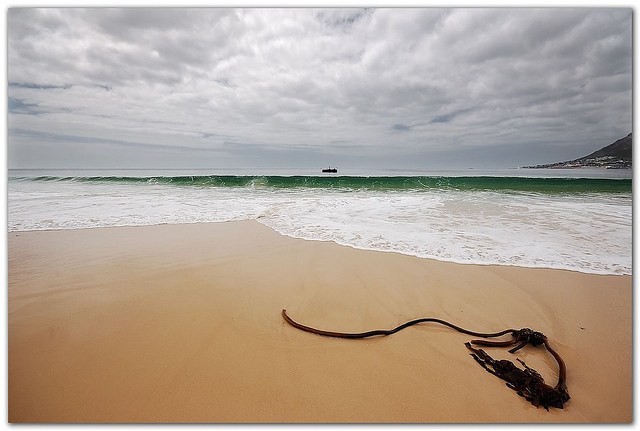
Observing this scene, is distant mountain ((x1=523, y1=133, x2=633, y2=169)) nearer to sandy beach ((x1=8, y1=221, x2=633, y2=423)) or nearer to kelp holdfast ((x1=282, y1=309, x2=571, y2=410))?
sandy beach ((x1=8, y1=221, x2=633, y2=423))

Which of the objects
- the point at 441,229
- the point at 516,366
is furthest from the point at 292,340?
the point at 441,229

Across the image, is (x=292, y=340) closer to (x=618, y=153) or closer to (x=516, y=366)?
(x=516, y=366)

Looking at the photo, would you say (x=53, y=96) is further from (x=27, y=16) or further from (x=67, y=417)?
(x=67, y=417)

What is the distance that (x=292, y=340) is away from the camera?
6.77 feet

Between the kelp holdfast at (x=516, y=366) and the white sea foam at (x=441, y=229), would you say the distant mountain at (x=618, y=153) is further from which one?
the kelp holdfast at (x=516, y=366)

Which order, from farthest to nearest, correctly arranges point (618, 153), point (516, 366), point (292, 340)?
1. point (618, 153)
2. point (292, 340)
3. point (516, 366)

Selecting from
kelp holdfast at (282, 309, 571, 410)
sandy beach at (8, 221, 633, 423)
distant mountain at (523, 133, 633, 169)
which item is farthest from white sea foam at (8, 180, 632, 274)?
kelp holdfast at (282, 309, 571, 410)

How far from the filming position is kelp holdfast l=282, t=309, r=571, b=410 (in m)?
1.53

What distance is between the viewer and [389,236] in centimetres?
496

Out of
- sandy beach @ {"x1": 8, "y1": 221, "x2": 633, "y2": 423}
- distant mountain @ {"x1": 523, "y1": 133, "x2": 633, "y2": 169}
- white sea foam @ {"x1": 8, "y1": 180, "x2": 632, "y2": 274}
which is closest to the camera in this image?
sandy beach @ {"x1": 8, "y1": 221, "x2": 633, "y2": 423}

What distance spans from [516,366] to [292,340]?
55.9 inches

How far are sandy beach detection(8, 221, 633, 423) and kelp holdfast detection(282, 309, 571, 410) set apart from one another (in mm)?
48

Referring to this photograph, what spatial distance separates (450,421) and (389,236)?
3562 mm

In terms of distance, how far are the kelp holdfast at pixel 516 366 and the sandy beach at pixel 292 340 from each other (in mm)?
48
